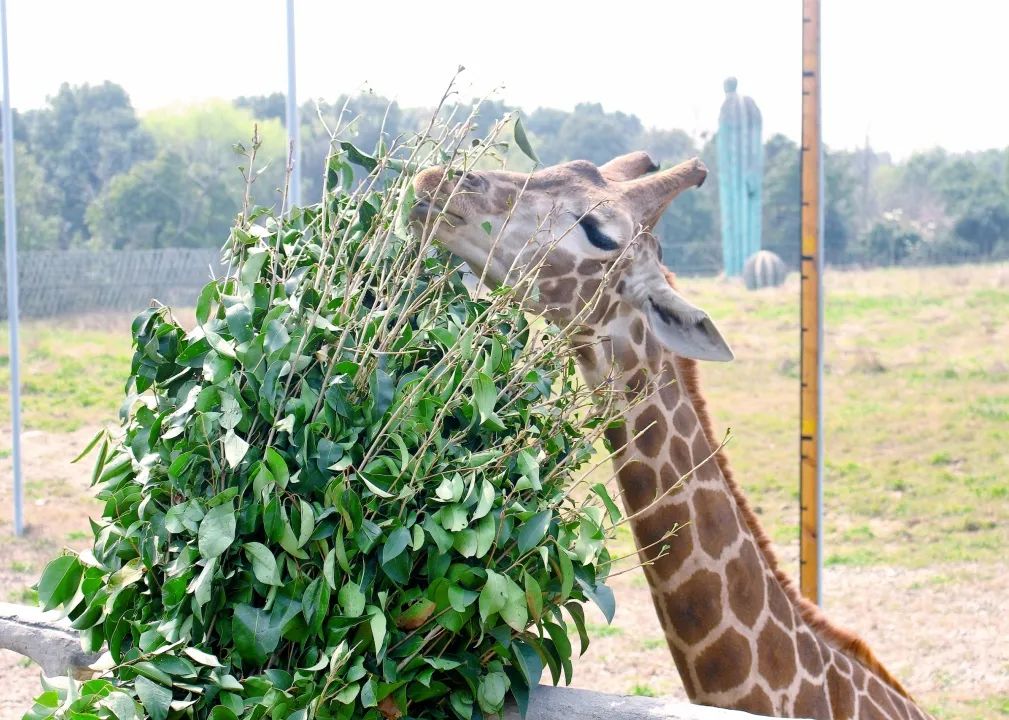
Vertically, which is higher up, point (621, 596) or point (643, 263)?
point (643, 263)

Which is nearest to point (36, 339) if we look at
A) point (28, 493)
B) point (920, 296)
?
point (28, 493)

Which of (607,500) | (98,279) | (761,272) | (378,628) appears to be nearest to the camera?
(378,628)

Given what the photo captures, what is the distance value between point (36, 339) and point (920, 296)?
10587 millimetres

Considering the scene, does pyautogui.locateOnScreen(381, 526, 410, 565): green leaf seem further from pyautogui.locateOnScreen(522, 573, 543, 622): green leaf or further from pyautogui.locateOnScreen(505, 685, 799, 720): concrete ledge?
pyautogui.locateOnScreen(505, 685, 799, 720): concrete ledge

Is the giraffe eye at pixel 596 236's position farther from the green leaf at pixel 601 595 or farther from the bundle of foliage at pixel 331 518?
the green leaf at pixel 601 595

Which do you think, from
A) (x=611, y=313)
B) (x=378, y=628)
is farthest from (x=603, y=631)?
(x=378, y=628)

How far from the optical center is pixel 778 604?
2.49 metres

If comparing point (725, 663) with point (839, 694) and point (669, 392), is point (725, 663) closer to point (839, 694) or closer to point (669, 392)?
point (839, 694)

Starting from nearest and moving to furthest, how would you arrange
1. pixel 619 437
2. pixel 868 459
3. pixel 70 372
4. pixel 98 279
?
pixel 619 437
pixel 868 459
pixel 98 279
pixel 70 372

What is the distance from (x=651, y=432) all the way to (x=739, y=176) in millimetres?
13254

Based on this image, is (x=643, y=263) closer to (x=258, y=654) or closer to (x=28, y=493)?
(x=258, y=654)

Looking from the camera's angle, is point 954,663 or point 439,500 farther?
point 954,663

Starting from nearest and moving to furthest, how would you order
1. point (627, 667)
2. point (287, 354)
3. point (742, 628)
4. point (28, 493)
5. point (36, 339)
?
point (287, 354)
point (742, 628)
point (627, 667)
point (28, 493)
point (36, 339)

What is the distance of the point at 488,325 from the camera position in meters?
1.84
